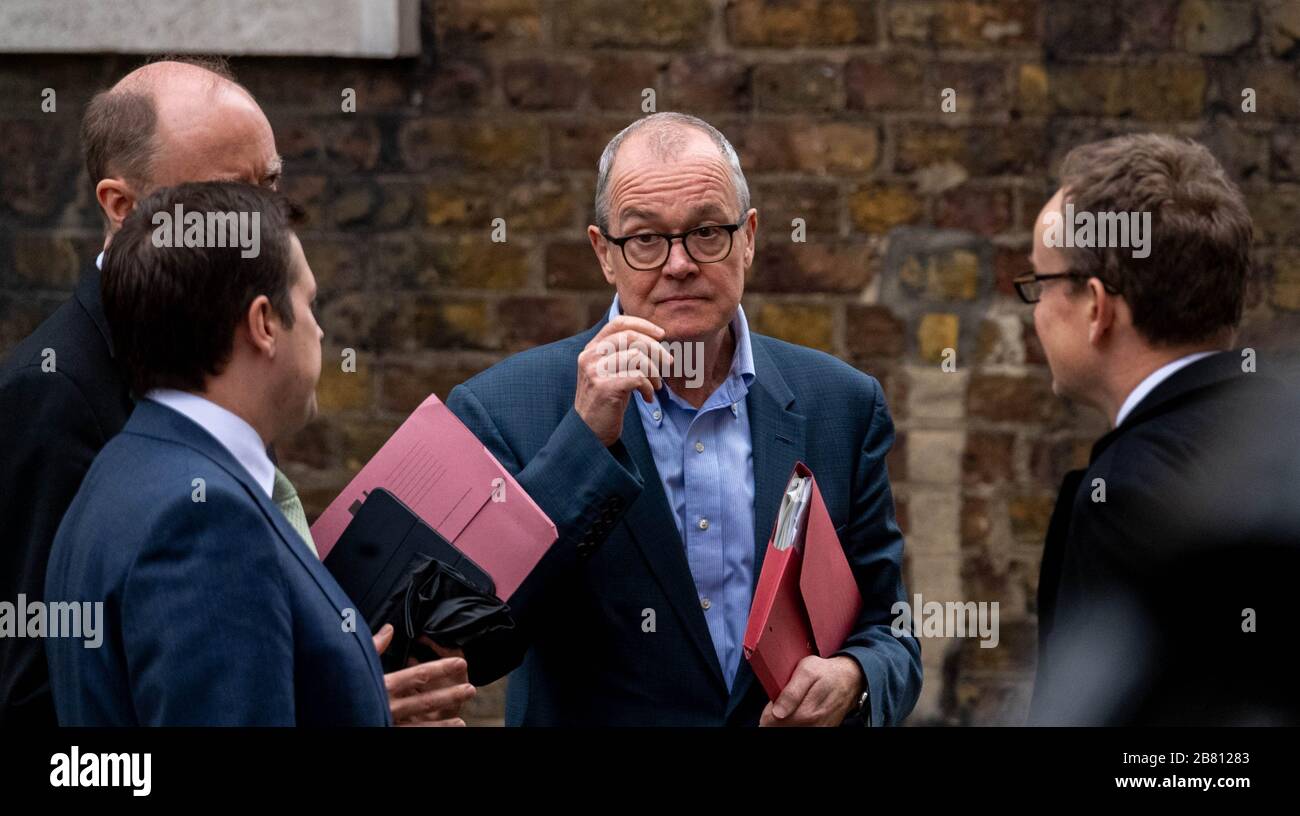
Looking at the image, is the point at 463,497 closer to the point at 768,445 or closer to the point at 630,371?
the point at 630,371

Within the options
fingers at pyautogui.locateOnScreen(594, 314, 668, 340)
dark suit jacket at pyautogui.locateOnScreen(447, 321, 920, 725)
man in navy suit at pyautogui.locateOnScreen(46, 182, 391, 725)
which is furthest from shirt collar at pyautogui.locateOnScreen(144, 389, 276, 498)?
fingers at pyautogui.locateOnScreen(594, 314, 668, 340)

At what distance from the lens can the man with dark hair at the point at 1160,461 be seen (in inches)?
86.0

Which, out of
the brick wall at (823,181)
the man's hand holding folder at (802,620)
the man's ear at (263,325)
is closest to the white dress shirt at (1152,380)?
the man's hand holding folder at (802,620)

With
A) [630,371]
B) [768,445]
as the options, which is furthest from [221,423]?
[768,445]

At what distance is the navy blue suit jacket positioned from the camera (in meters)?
1.87

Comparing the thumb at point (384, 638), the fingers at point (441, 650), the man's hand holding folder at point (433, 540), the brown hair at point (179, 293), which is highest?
the brown hair at point (179, 293)

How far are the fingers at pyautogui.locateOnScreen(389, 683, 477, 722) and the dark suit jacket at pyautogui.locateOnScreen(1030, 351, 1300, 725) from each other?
2.81 feet

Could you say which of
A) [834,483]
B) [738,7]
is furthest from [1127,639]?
[738,7]

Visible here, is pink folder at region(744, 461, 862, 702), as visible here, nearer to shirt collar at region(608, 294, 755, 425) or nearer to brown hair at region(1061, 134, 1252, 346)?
shirt collar at region(608, 294, 755, 425)

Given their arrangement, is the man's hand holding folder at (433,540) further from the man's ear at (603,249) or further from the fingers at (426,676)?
the man's ear at (603,249)

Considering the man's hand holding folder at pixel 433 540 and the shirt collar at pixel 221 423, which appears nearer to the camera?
the shirt collar at pixel 221 423

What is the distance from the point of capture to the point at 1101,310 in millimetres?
2459
